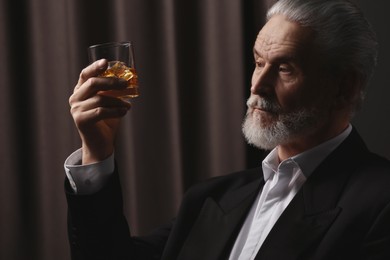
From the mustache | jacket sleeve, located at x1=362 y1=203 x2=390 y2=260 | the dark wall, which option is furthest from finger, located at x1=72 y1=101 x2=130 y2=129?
the dark wall

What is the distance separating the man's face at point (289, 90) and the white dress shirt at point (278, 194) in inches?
2.1

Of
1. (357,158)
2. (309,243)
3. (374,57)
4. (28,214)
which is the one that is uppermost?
(374,57)

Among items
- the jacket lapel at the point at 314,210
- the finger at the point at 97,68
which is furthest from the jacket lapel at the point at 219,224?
the finger at the point at 97,68

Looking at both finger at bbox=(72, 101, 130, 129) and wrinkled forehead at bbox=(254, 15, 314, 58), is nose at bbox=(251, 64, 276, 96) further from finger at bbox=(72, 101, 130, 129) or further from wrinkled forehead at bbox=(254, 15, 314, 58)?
finger at bbox=(72, 101, 130, 129)

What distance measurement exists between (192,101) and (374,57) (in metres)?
0.86

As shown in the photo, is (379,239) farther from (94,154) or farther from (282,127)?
(94,154)

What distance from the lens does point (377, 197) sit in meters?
1.31

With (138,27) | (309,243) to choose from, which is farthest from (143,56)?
(309,243)

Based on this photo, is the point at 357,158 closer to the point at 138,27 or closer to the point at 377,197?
the point at 377,197

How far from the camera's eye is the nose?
4.87 feet

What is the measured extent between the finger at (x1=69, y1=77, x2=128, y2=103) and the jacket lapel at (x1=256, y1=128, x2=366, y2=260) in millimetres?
473

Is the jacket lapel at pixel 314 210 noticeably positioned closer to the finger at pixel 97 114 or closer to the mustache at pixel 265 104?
the mustache at pixel 265 104

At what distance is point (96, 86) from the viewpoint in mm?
1320

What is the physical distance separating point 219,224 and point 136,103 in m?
0.71
